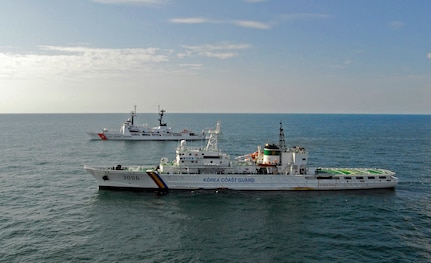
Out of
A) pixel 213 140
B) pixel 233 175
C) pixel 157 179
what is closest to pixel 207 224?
pixel 233 175

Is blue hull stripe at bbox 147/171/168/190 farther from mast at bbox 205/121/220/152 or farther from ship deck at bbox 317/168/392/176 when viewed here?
ship deck at bbox 317/168/392/176

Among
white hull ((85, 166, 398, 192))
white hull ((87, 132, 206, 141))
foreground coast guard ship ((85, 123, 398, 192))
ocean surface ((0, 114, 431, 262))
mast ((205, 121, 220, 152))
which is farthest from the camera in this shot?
white hull ((87, 132, 206, 141))

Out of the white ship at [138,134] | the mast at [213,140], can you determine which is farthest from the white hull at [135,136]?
the mast at [213,140]

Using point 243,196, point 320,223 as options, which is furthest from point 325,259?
point 243,196

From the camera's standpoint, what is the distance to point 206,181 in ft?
165

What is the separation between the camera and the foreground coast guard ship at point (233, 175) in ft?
165

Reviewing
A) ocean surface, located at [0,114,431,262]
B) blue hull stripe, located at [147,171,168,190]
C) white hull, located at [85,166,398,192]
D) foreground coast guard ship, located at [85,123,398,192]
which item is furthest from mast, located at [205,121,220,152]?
blue hull stripe, located at [147,171,168,190]

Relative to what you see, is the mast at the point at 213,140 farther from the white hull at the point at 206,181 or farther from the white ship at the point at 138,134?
the white ship at the point at 138,134

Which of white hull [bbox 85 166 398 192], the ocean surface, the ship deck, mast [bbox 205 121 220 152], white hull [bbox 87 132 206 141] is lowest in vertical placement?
the ocean surface

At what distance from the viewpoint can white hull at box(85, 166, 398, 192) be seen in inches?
1971

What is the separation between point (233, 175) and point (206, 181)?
4.10m

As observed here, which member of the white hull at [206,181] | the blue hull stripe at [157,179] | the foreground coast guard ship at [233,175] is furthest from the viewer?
the foreground coast guard ship at [233,175]

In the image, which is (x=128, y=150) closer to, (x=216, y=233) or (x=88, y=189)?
(x=88, y=189)

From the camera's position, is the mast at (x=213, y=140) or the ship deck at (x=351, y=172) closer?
the mast at (x=213, y=140)
